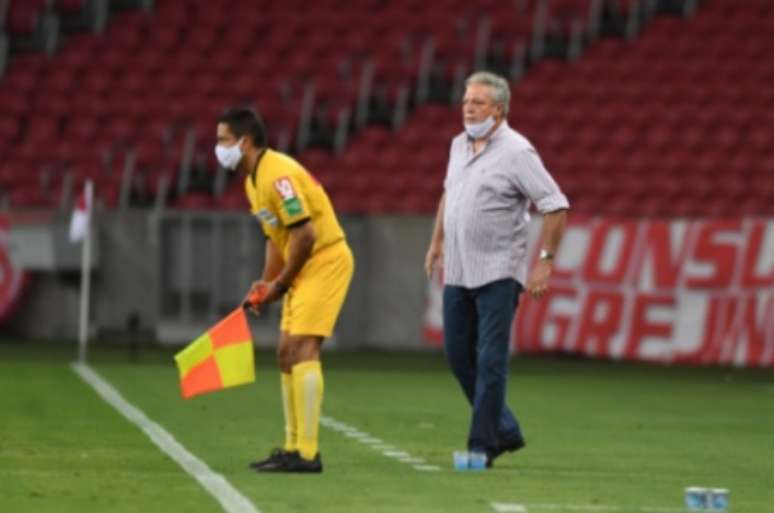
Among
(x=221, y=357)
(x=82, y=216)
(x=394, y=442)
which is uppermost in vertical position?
(x=221, y=357)

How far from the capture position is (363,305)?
3088cm

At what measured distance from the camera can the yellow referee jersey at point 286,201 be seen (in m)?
12.4

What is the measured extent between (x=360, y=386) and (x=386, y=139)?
11919 mm

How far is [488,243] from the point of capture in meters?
13.2

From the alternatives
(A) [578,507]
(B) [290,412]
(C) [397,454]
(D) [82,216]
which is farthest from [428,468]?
(D) [82,216]

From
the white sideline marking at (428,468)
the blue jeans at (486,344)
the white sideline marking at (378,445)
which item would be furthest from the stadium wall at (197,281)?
the white sideline marking at (428,468)

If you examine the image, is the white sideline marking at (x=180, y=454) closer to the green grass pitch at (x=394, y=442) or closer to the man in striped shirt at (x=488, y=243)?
Answer: the green grass pitch at (x=394, y=442)

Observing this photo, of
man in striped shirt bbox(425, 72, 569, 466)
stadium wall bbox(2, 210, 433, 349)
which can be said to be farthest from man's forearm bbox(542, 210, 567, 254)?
stadium wall bbox(2, 210, 433, 349)

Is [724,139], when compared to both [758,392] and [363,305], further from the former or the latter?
[758,392]

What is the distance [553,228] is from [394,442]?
2.61 metres

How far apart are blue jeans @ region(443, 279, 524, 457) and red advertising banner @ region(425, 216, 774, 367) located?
618 inches

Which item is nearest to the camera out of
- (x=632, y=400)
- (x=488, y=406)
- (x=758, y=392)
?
(x=488, y=406)

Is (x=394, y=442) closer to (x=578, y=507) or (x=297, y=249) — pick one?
(x=297, y=249)

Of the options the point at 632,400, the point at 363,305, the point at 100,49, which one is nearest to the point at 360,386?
the point at 632,400
